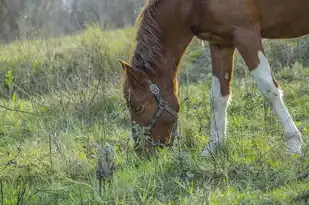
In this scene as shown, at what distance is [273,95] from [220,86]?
0.77 m

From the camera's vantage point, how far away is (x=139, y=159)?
16.7 feet

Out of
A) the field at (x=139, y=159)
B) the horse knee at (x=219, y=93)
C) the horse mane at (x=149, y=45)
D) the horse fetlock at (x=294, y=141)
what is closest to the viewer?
the field at (x=139, y=159)

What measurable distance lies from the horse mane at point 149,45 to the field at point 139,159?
578 mm

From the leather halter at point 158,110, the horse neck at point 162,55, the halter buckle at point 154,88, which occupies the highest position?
the horse neck at point 162,55

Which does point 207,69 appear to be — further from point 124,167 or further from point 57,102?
point 124,167

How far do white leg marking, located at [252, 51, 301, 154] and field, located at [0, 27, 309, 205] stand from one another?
0.15 metres

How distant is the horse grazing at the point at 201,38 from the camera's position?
196 inches

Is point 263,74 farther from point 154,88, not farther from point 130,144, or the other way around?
point 130,144

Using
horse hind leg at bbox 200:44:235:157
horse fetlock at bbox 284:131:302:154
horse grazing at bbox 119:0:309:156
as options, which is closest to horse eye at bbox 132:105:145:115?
horse grazing at bbox 119:0:309:156

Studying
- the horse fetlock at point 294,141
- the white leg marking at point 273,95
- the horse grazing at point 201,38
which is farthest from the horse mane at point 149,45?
the horse fetlock at point 294,141

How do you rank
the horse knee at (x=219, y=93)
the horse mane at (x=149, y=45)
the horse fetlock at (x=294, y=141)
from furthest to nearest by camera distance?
the horse knee at (x=219, y=93) → the horse mane at (x=149, y=45) → the horse fetlock at (x=294, y=141)

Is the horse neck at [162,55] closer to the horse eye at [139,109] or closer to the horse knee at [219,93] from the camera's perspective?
the horse eye at [139,109]

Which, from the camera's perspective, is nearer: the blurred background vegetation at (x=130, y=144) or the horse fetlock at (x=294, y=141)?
the blurred background vegetation at (x=130, y=144)

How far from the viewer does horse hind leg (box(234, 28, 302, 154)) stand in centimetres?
496
